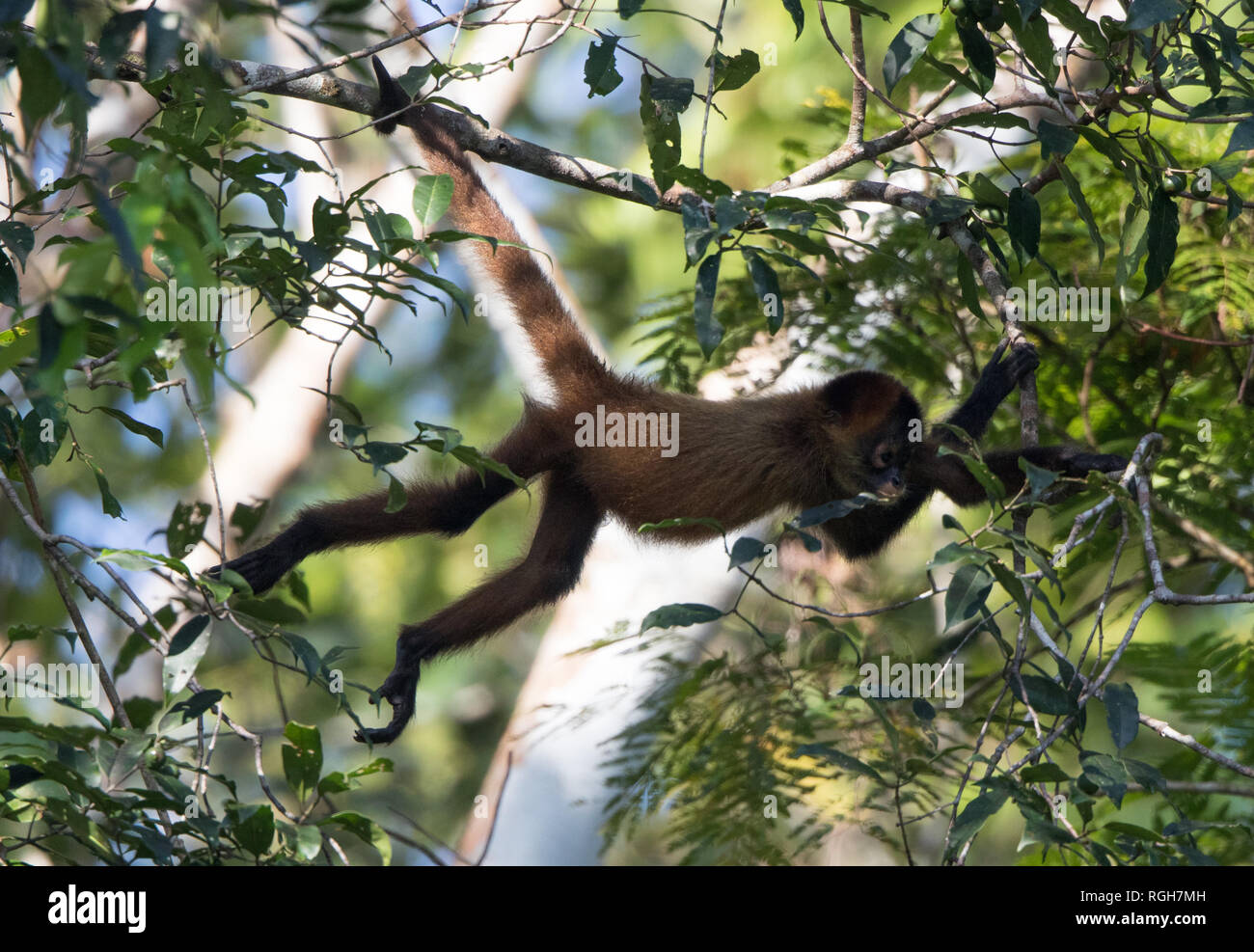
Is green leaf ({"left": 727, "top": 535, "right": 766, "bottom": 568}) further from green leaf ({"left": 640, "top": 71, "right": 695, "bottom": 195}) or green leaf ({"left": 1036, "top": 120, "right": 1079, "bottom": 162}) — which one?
green leaf ({"left": 1036, "top": 120, "right": 1079, "bottom": 162})

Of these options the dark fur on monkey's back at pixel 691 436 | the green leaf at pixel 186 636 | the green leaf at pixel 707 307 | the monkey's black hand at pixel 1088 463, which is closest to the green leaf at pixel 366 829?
the green leaf at pixel 186 636

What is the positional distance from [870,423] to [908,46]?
2176 millimetres

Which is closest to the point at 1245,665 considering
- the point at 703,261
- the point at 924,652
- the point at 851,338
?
the point at 924,652

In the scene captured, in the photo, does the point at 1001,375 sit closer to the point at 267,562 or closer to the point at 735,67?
the point at 735,67

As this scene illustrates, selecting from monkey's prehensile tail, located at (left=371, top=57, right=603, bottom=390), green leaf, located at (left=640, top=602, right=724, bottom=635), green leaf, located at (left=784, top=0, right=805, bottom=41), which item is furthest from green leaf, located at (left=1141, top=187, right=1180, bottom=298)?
monkey's prehensile tail, located at (left=371, top=57, right=603, bottom=390)

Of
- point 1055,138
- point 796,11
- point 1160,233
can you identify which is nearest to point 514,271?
point 796,11

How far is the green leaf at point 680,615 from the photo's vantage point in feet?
10.9

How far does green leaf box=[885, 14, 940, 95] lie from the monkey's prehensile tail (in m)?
1.99

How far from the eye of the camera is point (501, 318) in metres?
5.71

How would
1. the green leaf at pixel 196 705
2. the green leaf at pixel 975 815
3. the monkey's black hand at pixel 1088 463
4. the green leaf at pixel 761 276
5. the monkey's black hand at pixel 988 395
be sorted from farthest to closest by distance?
the monkey's black hand at pixel 988 395 < the monkey's black hand at pixel 1088 463 < the green leaf at pixel 761 276 < the green leaf at pixel 196 705 < the green leaf at pixel 975 815

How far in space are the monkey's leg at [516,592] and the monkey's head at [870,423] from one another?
4.59 feet

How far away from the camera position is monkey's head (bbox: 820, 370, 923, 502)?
5559mm

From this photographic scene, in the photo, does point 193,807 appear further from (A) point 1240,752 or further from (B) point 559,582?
(A) point 1240,752

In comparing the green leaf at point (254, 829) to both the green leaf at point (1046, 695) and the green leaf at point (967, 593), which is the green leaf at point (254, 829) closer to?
the green leaf at point (967, 593)
